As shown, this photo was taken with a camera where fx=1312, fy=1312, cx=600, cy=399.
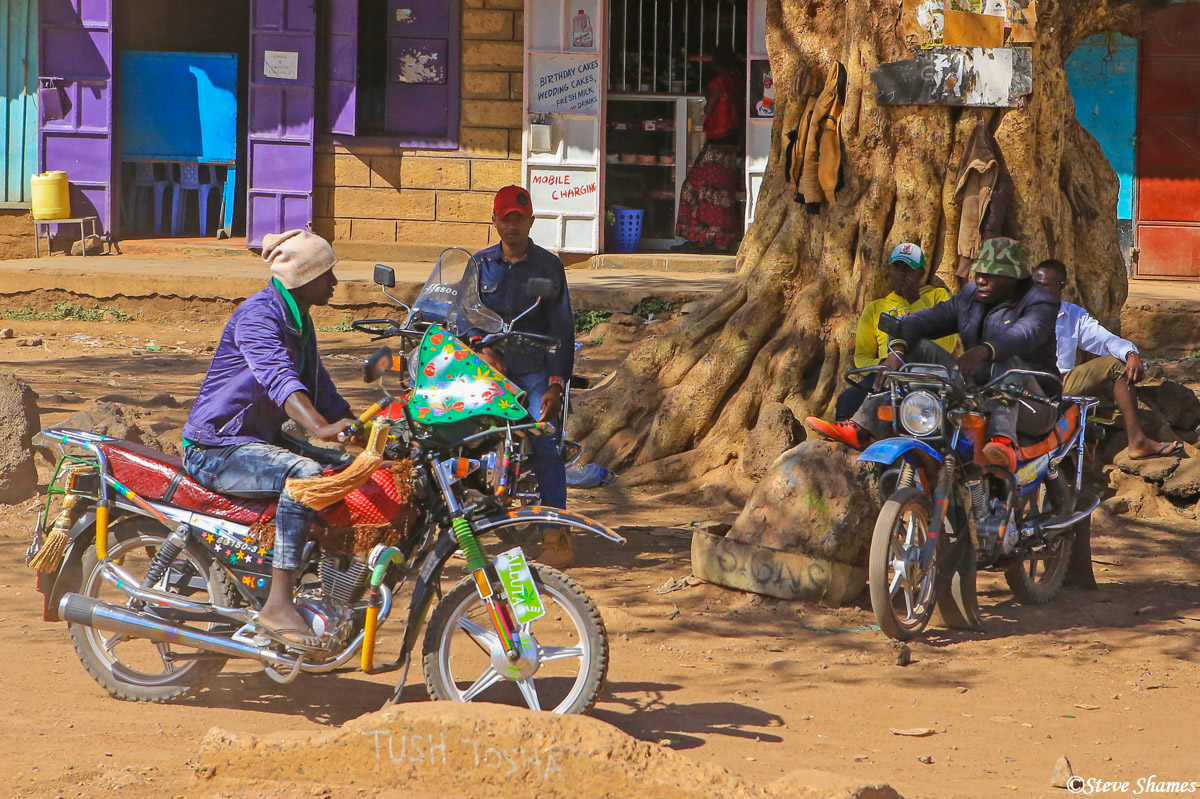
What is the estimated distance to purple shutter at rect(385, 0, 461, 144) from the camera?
44.9 ft

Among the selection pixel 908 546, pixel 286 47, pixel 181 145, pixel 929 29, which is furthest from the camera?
pixel 181 145

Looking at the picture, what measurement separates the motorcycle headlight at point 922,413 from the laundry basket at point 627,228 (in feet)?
30.1

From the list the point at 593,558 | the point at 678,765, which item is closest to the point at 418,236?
the point at 593,558

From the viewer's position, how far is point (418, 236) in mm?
14078

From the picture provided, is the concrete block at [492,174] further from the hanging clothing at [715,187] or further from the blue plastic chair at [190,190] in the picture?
the blue plastic chair at [190,190]

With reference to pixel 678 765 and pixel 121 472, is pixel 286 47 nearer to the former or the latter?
pixel 121 472

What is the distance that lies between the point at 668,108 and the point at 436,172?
2641mm

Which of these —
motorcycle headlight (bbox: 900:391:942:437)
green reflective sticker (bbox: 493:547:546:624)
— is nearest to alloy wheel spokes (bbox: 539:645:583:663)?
green reflective sticker (bbox: 493:547:546:624)

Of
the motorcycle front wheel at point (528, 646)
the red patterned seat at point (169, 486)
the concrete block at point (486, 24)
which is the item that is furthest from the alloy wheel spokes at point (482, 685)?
the concrete block at point (486, 24)

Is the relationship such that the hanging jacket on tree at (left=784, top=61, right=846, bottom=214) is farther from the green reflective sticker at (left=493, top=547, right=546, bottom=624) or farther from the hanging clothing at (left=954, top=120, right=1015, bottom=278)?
the green reflective sticker at (left=493, top=547, right=546, bottom=624)

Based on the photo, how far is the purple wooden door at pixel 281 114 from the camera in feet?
44.7

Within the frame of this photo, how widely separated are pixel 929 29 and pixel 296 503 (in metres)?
4.70

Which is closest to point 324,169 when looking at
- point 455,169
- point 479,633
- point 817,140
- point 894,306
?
point 455,169

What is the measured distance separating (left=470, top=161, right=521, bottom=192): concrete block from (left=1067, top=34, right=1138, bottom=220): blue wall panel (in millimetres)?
5645
